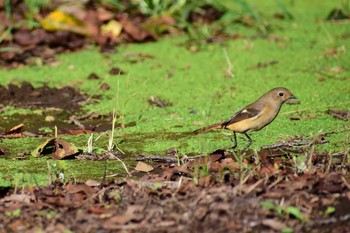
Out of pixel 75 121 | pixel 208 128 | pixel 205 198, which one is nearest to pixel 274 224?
pixel 205 198

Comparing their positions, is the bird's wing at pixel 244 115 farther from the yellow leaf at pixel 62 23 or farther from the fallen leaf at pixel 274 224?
the yellow leaf at pixel 62 23

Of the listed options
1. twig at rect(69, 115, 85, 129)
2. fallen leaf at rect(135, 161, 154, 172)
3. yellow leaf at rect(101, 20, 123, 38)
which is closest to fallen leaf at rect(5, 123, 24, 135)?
twig at rect(69, 115, 85, 129)

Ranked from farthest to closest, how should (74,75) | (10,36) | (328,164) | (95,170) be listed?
1. (10,36)
2. (74,75)
3. (95,170)
4. (328,164)

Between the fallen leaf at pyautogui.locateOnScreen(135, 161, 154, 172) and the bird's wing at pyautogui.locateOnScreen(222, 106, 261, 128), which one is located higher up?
the bird's wing at pyautogui.locateOnScreen(222, 106, 261, 128)

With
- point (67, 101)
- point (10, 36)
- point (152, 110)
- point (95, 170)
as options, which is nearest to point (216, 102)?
point (152, 110)

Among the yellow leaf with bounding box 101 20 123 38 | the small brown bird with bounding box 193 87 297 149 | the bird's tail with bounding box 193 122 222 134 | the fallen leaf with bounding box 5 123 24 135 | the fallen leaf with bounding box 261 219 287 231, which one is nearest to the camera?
the fallen leaf with bounding box 261 219 287 231

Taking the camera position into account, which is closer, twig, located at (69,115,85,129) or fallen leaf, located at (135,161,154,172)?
fallen leaf, located at (135,161,154,172)

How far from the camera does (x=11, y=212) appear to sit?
14.6 ft

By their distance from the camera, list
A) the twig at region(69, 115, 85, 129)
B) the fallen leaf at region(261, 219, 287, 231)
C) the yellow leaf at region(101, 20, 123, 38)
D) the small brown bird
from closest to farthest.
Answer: the fallen leaf at region(261, 219, 287, 231), the small brown bird, the twig at region(69, 115, 85, 129), the yellow leaf at region(101, 20, 123, 38)

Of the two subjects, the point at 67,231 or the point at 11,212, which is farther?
the point at 11,212

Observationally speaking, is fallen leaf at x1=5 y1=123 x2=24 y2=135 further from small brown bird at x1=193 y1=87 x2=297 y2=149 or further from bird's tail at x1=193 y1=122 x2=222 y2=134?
small brown bird at x1=193 y1=87 x2=297 y2=149

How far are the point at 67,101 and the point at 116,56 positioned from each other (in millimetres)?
1330

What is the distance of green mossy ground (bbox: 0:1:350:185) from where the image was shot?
5.96 m

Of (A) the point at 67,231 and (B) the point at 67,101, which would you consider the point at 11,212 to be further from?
(B) the point at 67,101
